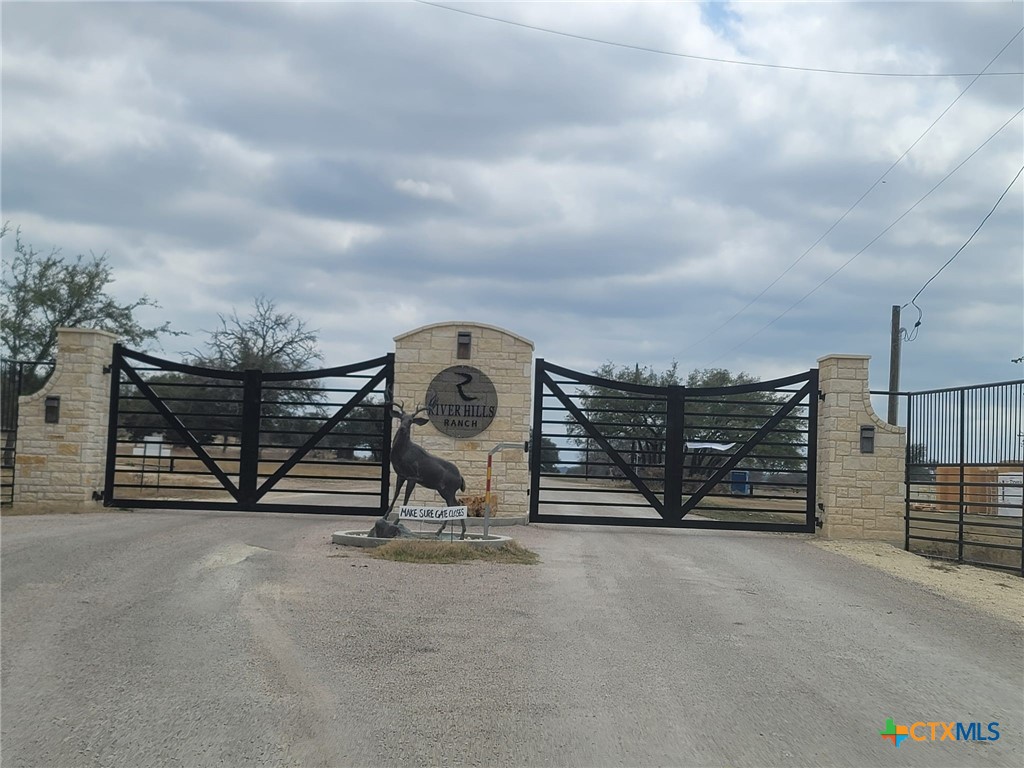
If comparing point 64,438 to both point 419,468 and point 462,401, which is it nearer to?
point 419,468

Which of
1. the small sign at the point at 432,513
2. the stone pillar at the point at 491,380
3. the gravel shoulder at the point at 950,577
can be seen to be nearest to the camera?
the gravel shoulder at the point at 950,577

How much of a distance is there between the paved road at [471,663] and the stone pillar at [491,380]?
4.59 meters

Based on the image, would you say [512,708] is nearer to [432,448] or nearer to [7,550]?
[7,550]

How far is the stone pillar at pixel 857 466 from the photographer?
16.4 metres

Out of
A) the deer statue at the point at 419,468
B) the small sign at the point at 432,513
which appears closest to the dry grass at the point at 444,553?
the small sign at the point at 432,513

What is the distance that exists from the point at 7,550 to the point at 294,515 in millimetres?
5907

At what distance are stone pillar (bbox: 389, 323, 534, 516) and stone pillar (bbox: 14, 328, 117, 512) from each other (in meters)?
5.41

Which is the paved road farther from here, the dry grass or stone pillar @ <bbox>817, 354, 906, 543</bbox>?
stone pillar @ <bbox>817, 354, 906, 543</bbox>

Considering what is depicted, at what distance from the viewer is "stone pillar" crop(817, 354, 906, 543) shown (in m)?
16.4

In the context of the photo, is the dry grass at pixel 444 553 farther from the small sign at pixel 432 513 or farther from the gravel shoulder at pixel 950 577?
the gravel shoulder at pixel 950 577

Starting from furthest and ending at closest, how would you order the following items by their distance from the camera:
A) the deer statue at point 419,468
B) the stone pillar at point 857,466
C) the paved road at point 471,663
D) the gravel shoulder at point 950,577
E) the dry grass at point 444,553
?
the stone pillar at point 857,466
the deer statue at point 419,468
the dry grass at point 444,553
the gravel shoulder at point 950,577
the paved road at point 471,663

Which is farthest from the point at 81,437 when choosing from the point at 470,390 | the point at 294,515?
the point at 470,390

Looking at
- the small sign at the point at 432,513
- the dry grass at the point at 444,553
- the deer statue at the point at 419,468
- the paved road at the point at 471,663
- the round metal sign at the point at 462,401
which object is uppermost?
the round metal sign at the point at 462,401

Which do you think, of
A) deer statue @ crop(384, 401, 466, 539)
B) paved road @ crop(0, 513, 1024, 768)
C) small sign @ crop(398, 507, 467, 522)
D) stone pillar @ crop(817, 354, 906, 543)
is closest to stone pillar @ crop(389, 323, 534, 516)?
deer statue @ crop(384, 401, 466, 539)
